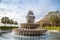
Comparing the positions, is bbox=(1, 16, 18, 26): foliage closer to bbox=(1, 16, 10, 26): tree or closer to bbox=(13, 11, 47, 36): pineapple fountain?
bbox=(1, 16, 10, 26): tree

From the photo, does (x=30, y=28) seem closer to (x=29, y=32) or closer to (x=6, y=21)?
(x=29, y=32)

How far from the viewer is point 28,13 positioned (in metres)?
4.40

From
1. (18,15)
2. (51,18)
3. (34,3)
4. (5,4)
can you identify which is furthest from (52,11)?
(5,4)

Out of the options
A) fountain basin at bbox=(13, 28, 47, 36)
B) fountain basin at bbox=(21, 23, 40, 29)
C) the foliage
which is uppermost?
the foliage

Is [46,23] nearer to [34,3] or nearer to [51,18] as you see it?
[51,18]

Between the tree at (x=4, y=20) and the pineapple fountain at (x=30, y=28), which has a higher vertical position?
the tree at (x=4, y=20)

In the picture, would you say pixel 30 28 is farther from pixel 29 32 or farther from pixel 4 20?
pixel 4 20

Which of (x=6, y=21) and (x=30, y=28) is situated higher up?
(x=6, y=21)

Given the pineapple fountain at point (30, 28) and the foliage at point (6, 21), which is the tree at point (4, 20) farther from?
the pineapple fountain at point (30, 28)

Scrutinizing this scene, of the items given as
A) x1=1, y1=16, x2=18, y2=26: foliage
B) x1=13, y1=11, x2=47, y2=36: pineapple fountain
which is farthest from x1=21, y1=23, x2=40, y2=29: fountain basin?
x1=1, y1=16, x2=18, y2=26: foliage

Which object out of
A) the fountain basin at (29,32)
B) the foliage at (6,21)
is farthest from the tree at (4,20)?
the fountain basin at (29,32)

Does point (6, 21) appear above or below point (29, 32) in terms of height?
above

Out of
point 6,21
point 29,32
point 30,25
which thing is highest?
point 6,21

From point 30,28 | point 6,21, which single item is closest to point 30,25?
point 30,28
